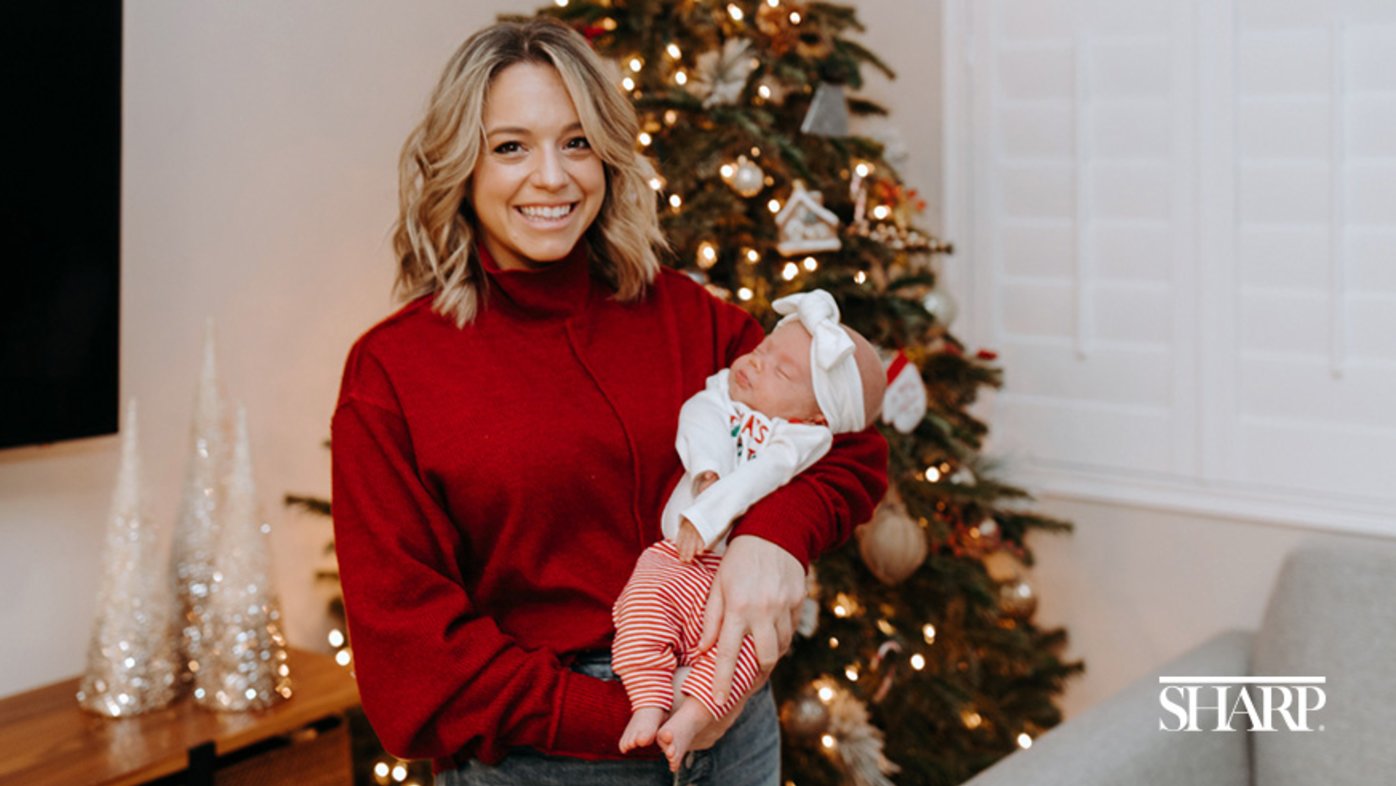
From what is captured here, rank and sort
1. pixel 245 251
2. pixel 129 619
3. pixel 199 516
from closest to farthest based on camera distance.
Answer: pixel 129 619
pixel 199 516
pixel 245 251

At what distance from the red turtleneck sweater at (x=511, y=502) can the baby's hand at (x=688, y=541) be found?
57mm

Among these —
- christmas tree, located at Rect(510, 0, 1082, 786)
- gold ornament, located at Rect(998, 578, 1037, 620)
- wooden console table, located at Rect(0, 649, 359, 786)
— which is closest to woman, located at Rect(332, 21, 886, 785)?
wooden console table, located at Rect(0, 649, 359, 786)

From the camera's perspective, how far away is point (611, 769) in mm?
1443

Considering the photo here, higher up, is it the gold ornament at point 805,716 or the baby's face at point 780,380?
the baby's face at point 780,380

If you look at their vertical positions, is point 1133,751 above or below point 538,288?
below

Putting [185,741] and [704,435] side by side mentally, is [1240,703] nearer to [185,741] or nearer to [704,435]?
[704,435]

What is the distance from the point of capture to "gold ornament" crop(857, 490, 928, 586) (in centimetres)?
272

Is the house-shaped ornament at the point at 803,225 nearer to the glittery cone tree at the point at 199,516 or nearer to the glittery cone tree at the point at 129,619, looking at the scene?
the glittery cone tree at the point at 199,516

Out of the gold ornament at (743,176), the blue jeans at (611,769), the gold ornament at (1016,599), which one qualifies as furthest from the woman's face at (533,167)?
the gold ornament at (1016,599)

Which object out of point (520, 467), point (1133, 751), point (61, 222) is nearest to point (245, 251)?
point (61, 222)

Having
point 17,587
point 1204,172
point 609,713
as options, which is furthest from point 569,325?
point 1204,172

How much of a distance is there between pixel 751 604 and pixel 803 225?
4.69ft

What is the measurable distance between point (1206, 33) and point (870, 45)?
97 centimetres

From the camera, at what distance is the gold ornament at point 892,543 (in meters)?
2.72
